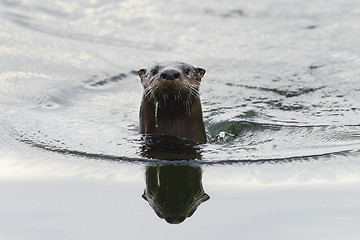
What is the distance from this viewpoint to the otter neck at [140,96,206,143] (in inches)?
253

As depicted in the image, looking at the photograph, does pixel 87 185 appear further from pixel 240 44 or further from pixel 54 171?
pixel 240 44

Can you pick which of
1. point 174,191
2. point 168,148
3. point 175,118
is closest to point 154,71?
point 175,118

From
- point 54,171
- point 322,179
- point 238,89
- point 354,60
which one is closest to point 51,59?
point 238,89

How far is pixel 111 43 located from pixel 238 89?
7.79ft

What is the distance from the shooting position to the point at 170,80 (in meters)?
5.91

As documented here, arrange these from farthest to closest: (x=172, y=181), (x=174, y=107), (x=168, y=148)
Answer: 1. (x=174, y=107)
2. (x=168, y=148)
3. (x=172, y=181)

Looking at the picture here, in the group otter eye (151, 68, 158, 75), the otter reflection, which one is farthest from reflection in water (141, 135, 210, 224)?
otter eye (151, 68, 158, 75)

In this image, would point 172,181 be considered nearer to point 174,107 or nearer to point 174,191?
point 174,191

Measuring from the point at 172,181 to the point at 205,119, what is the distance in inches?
96.4

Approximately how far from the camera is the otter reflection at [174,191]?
4755 millimetres

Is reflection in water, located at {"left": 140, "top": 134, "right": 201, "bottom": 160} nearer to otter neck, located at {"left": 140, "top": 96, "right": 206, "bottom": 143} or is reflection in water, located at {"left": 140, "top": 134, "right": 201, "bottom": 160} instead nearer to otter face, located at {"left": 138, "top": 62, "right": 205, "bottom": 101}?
otter neck, located at {"left": 140, "top": 96, "right": 206, "bottom": 143}

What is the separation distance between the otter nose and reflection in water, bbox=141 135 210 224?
588mm

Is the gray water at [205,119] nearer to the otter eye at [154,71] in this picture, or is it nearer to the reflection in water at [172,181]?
the reflection in water at [172,181]

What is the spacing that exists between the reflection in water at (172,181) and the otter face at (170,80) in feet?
1.36
